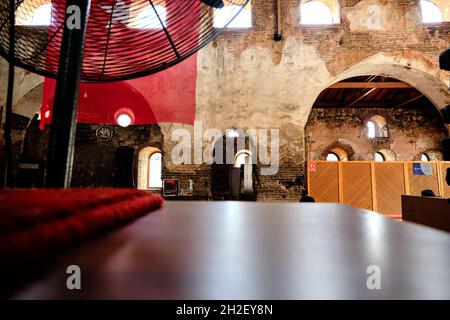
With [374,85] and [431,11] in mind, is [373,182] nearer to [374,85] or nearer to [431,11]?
[374,85]

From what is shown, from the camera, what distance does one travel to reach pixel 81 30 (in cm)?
82

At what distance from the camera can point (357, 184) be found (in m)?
5.95

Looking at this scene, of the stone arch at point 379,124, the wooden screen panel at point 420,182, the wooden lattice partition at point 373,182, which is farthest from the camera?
the stone arch at point 379,124

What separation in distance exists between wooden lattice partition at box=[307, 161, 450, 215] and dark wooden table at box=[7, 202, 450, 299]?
5.62 metres

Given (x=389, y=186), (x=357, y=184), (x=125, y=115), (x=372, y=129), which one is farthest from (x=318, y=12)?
(x=372, y=129)

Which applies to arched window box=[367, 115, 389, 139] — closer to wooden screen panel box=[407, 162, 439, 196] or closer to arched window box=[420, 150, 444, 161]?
arched window box=[420, 150, 444, 161]

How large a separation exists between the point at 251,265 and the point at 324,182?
19.5 feet

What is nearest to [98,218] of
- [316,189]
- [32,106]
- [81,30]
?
[81,30]

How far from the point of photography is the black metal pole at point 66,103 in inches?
28.4

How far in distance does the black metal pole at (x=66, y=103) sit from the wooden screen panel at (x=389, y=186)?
256 inches

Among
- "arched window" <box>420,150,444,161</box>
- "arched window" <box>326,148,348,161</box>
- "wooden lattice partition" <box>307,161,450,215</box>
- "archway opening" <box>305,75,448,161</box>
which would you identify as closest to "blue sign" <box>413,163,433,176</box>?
"wooden lattice partition" <box>307,161,450,215</box>

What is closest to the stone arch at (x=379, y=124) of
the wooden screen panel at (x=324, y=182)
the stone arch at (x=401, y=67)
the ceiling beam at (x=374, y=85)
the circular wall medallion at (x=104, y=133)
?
the ceiling beam at (x=374, y=85)

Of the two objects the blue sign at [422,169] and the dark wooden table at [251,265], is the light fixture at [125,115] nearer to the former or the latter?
the dark wooden table at [251,265]

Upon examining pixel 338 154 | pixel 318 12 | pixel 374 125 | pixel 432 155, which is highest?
pixel 318 12
